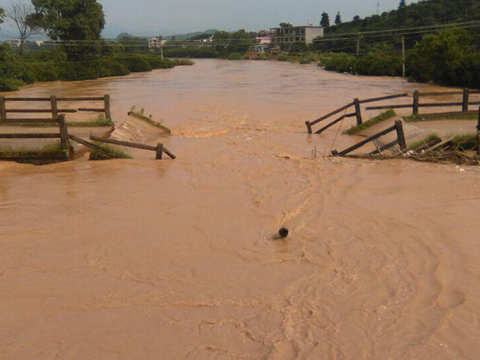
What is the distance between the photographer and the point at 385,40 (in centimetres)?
9662

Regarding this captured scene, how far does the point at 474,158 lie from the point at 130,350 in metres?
10.3

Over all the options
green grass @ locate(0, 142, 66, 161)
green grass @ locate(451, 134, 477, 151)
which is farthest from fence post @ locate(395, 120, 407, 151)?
green grass @ locate(0, 142, 66, 161)

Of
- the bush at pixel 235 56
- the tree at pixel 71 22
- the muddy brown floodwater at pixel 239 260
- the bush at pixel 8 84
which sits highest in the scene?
the tree at pixel 71 22

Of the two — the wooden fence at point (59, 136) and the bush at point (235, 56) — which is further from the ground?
the bush at point (235, 56)

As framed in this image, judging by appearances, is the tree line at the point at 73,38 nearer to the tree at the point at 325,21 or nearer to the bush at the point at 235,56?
the bush at the point at 235,56

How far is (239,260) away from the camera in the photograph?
757cm

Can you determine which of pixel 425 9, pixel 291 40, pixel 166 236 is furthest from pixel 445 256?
pixel 291 40

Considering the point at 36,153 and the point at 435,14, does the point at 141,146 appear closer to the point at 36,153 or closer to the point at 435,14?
the point at 36,153

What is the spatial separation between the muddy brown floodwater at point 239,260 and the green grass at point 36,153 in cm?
41

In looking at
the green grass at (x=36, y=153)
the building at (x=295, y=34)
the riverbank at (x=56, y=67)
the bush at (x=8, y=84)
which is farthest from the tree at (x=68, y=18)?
the building at (x=295, y=34)

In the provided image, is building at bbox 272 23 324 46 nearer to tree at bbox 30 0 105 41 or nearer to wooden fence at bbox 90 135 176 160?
tree at bbox 30 0 105 41

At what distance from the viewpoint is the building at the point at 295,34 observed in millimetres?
144750

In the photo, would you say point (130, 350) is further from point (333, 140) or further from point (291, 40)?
point (291, 40)

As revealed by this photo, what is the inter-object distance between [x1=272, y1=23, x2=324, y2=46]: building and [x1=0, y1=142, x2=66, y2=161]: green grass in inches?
5113
